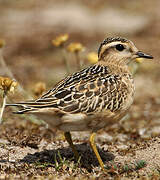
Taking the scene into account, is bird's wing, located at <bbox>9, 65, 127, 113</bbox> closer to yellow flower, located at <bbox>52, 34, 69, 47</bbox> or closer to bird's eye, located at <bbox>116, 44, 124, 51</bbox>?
bird's eye, located at <bbox>116, 44, 124, 51</bbox>

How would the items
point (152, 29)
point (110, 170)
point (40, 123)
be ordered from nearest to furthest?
point (110, 170) → point (40, 123) → point (152, 29)

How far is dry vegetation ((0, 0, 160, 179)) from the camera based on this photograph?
466cm

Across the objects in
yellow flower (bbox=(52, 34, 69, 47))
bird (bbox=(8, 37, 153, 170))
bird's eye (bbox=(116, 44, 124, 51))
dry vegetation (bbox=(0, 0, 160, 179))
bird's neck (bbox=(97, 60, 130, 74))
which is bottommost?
dry vegetation (bbox=(0, 0, 160, 179))

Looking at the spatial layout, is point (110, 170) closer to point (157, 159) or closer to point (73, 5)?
point (157, 159)

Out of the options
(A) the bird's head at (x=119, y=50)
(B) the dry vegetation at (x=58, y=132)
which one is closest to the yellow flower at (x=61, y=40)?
(B) the dry vegetation at (x=58, y=132)

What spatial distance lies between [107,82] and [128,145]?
59.5 inches

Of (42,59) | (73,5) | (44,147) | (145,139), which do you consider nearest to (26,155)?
(44,147)

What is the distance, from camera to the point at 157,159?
16.2 ft

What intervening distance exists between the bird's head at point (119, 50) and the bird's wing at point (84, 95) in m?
0.33

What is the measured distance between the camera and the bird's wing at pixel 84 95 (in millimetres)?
4312

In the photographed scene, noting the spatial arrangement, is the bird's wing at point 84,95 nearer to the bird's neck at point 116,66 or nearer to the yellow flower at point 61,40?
the bird's neck at point 116,66

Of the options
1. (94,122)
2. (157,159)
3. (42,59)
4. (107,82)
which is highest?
(107,82)

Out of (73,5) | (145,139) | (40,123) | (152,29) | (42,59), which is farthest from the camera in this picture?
(73,5)

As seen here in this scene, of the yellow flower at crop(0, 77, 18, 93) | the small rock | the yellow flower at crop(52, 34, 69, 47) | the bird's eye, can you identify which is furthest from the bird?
the yellow flower at crop(52, 34, 69, 47)
